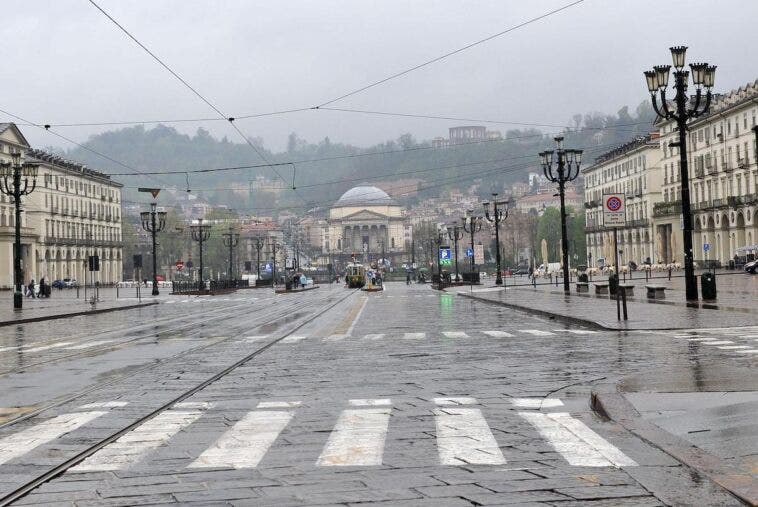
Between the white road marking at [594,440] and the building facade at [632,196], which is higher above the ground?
the building facade at [632,196]

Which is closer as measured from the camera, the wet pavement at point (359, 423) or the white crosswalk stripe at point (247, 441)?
the wet pavement at point (359, 423)

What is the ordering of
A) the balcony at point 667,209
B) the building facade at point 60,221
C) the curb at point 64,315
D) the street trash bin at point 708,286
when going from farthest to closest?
1. the building facade at point 60,221
2. the balcony at point 667,209
3. the curb at point 64,315
4. the street trash bin at point 708,286

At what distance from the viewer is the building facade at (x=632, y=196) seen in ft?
403

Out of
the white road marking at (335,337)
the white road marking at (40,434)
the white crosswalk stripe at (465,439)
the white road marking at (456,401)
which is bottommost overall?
the white crosswalk stripe at (465,439)

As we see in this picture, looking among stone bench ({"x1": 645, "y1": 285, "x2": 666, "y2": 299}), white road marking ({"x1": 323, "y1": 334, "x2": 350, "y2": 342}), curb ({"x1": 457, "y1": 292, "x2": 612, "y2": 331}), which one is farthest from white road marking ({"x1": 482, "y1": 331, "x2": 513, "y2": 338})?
stone bench ({"x1": 645, "y1": 285, "x2": 666, "y2": 299})

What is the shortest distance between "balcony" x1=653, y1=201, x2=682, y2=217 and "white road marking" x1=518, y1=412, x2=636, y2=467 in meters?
98.9

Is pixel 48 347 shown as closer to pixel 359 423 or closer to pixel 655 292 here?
pixel 359 423

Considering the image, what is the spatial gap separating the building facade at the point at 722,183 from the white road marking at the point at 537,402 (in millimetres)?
76006

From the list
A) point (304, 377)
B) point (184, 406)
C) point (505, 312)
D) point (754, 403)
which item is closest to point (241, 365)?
point (304, 377)

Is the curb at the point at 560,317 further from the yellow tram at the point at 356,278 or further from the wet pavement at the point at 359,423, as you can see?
the yellow tram at the point at 356,278

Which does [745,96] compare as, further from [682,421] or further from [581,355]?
[682,421]

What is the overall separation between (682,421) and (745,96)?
88634 millimetres

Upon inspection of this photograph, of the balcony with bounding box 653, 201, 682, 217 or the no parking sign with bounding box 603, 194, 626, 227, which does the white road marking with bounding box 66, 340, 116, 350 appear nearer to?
the no parking sign with bounding box 603, 194, 626, 227

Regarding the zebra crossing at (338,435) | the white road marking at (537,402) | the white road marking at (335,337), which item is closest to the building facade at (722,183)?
the white road marking at (335,337)
